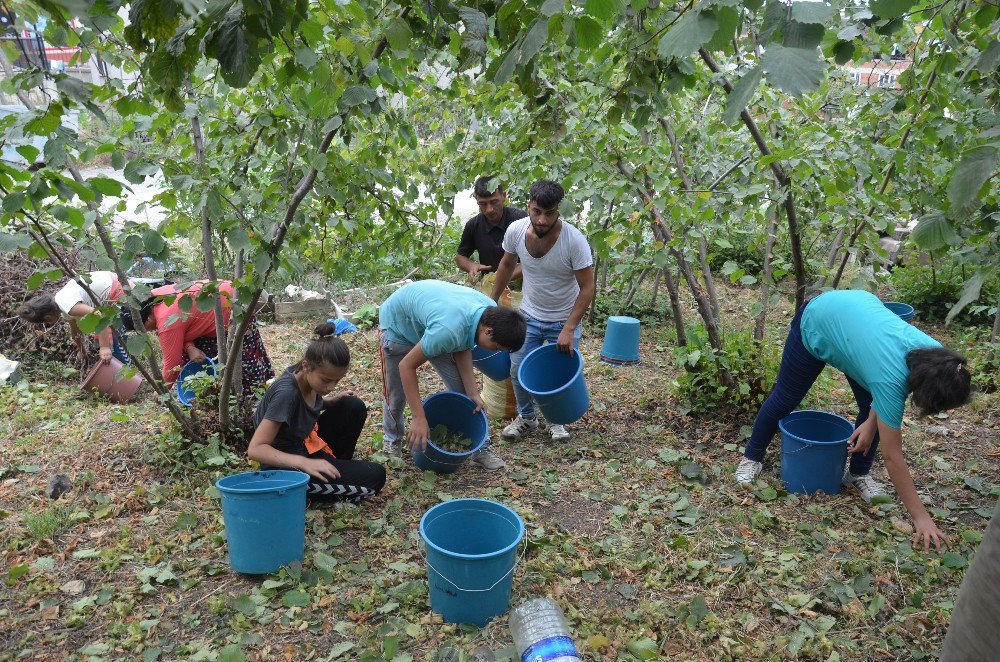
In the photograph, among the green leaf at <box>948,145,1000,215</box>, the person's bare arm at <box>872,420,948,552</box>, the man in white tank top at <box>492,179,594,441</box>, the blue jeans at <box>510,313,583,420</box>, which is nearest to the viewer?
the green leaf at <box>948,145,1000,215</box>

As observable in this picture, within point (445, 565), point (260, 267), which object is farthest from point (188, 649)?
point (260, 267)

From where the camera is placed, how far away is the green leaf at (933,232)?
76.0 inches

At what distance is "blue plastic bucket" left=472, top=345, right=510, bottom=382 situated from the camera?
4.14 metres

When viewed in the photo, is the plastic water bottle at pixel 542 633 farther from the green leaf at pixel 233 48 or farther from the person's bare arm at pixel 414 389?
the green leaf at pixel 233 48

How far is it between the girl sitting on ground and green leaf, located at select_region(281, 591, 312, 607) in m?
0.50

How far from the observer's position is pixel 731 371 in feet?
13.4

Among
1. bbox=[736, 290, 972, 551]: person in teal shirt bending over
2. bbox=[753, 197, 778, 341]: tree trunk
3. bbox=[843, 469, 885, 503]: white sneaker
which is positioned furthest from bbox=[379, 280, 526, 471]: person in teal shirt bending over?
bbox=[843, 469, 885, 503]: white sneaker

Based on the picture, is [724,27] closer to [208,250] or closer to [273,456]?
[273,456]

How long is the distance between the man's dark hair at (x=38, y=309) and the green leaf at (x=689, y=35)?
492 cm

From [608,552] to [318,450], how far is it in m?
1.46

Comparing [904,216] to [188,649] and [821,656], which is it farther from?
[188,649]

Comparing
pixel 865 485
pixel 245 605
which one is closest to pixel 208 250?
pixel 245 605

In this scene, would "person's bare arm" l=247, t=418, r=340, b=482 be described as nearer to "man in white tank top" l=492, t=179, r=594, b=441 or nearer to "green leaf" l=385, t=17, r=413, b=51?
"man in white tank top" l=492, t=179, r=594, b=441

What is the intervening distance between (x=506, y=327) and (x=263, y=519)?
1326mm
